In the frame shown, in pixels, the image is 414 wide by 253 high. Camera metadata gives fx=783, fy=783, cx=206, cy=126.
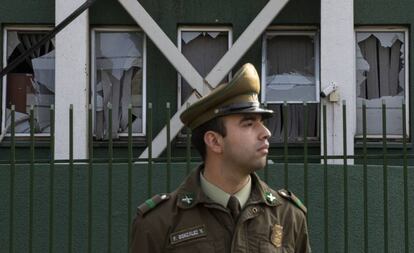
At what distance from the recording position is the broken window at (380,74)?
31.5 feet

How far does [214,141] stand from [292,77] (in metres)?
6.84

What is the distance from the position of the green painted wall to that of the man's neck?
404cm

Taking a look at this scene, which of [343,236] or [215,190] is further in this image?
[343,236]

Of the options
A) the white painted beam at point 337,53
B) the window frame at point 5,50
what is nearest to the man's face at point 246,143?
the white painted beam at point 337,53

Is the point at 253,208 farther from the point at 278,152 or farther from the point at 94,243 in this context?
the point at 278,152

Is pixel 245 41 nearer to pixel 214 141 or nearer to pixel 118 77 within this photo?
pixel 118 77

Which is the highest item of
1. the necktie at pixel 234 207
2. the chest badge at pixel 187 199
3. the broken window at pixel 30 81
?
the broken window at pixel 30 81

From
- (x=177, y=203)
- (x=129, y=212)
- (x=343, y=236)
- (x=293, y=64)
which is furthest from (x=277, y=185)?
(x=177, y=203)

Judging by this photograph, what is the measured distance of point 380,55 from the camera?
9.67 m

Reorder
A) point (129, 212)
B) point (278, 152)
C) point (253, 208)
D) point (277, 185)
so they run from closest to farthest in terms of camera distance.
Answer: point (253, 208) < point (129, 212) < point (277, 185) < point (278, 152)

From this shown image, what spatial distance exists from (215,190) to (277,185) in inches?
161

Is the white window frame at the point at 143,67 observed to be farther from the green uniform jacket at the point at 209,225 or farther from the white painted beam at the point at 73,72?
the green uniform jacket at the point at 209,225

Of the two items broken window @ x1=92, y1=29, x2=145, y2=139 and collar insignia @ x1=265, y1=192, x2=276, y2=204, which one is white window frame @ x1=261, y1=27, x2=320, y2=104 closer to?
broken window @ x1=92, y1=29, x2=145, y2=139

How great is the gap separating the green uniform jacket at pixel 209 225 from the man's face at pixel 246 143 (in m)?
0.15
